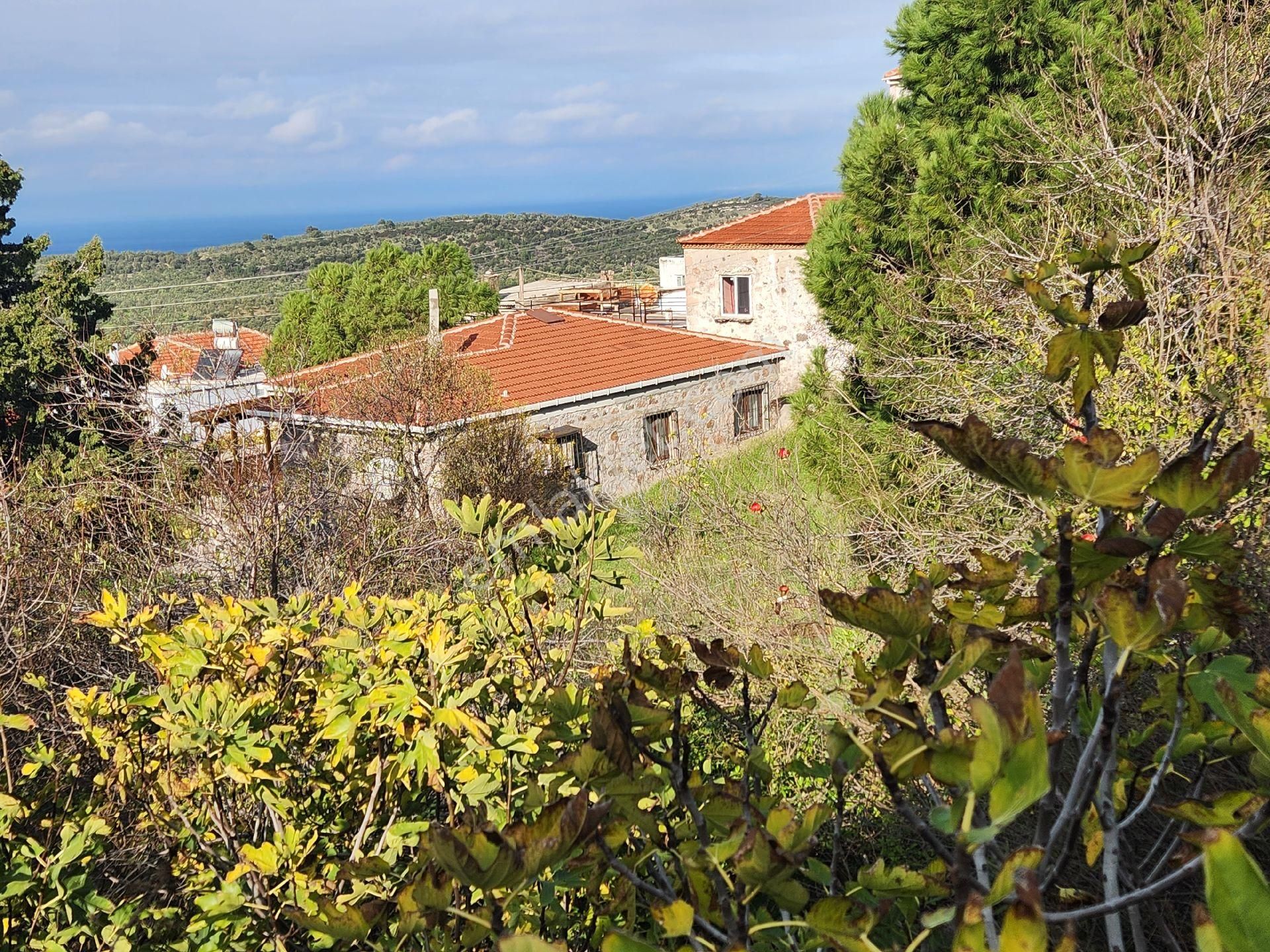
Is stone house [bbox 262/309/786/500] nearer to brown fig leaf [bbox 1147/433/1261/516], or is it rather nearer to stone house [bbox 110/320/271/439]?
stone house [bbox 110/320/271/439]

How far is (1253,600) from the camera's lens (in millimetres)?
4598

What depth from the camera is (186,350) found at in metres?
18.7

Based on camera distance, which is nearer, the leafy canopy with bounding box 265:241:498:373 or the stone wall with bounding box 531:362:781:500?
the stone wall with bounding box 531:362:781:500

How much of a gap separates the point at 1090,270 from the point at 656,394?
1958cm

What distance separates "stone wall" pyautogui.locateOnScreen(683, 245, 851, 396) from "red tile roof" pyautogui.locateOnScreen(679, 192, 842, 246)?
0.22m

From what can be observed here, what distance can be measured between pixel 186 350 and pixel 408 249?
33.3 meters

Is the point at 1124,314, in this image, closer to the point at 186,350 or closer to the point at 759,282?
the point at 186,350

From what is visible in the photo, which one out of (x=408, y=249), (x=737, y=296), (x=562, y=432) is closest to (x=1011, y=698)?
(x=562, y=432)

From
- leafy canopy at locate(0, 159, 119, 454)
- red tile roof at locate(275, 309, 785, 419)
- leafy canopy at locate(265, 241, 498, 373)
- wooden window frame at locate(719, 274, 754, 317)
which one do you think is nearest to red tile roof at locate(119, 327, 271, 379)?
leafy canopy at locate(0, 159, 119, 454)

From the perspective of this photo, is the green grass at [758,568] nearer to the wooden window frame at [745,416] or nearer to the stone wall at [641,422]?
the stone wall at [641,422]

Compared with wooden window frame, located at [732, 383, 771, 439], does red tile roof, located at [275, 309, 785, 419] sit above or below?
above

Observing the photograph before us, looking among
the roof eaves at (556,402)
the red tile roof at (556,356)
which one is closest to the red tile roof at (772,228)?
the red tile roof at (556,356)

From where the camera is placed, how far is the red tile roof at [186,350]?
15016 millimetres

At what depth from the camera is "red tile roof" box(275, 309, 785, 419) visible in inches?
683
